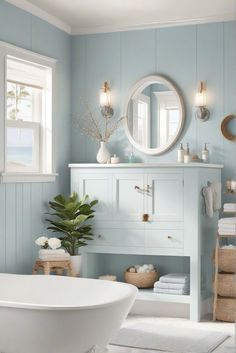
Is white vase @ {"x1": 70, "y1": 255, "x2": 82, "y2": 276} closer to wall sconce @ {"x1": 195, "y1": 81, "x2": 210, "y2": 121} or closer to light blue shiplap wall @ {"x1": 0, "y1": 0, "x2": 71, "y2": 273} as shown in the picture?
light blue shiplap wall @ {"x1": 0, "y1": 0, "x2": 71, "y2": 273}

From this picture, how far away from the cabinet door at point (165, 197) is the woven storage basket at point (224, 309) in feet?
2.53

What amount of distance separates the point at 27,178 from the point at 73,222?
0.56 metres

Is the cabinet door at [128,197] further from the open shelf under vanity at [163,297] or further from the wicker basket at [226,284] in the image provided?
the wicker basket at [226,284]

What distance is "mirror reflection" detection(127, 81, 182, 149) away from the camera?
5859 millimetres

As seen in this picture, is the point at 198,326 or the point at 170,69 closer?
the point at 198,326

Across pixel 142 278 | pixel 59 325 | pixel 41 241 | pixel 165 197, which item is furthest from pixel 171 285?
pixel 59 325

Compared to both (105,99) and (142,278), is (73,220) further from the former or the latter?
(105,99)

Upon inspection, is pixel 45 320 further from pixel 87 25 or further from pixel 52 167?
pixel 87 25

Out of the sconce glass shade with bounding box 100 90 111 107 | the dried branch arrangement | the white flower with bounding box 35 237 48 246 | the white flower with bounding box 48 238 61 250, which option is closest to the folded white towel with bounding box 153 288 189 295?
the white flower with bounding box 48 238 61 250

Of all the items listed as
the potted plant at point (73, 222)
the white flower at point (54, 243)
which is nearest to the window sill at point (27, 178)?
the potted plant at point (73, 222)

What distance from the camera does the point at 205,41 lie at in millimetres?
5770

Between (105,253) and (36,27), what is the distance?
2.13m

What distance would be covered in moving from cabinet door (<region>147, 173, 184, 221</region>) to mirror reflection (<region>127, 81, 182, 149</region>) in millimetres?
521

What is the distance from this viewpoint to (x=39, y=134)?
5840mm
